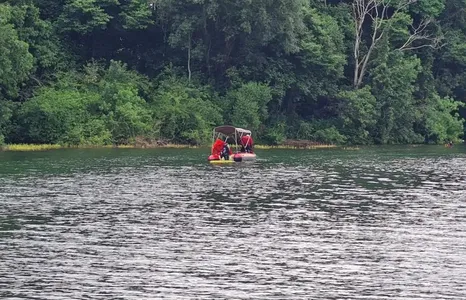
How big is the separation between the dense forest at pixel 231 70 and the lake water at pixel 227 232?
16726mm

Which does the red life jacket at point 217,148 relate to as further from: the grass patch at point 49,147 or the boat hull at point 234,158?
the grass patch at point 49,147

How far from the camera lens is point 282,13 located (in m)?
81.2

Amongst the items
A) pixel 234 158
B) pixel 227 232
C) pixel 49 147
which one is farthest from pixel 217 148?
pixel 227 232

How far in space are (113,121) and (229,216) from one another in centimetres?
3904

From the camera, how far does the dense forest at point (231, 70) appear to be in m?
77.1

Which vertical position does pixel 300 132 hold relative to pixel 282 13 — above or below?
below

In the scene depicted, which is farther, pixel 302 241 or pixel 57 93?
pixel 57 93

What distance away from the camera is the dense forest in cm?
7706

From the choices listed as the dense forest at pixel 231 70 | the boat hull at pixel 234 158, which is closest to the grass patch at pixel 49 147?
the dense forest at pixel 231 70

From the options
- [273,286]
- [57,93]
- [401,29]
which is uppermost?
[401,29]

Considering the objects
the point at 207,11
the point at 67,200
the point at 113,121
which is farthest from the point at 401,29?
the point at 67,200

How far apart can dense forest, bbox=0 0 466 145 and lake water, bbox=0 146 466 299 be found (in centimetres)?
1673

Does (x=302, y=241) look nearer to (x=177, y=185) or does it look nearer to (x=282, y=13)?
(x=177, y=185)

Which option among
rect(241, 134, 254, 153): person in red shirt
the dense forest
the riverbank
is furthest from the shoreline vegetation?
rect(241, 134, 254, 153): person in red shirt
